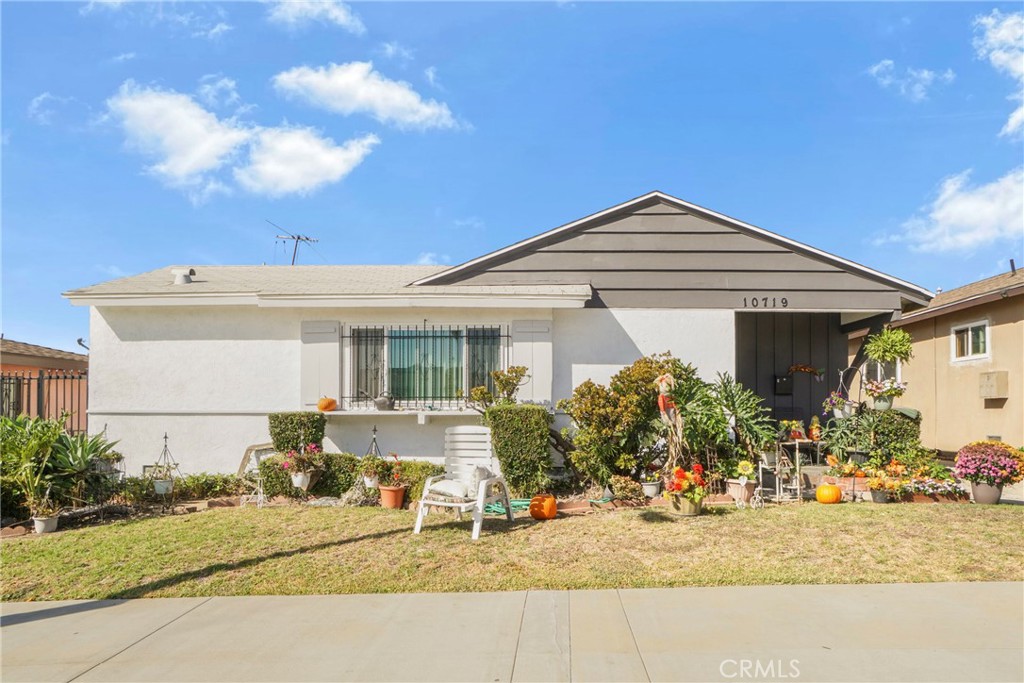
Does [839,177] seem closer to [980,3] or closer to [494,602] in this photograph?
[980,3]

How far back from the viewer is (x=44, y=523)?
23.8ft

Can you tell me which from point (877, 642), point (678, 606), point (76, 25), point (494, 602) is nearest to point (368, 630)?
point (494, 602)

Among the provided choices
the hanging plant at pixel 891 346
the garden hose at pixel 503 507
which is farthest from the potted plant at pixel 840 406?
the garden hose at pixel 503 507

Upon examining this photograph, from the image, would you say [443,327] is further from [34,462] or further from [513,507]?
[34,462]

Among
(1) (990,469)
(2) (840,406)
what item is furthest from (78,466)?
(1) (990,469)

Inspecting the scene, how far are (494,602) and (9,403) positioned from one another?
10.5 m

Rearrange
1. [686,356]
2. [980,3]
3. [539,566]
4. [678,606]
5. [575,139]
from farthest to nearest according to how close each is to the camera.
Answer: [575,139] → [686,356] → [980,3] → [539,566] → [678,606]

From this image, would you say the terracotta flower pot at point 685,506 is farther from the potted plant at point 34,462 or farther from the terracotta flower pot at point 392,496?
the potted plant at point 34,462

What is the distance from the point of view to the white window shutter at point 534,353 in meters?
9.80

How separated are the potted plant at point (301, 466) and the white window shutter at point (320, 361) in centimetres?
124

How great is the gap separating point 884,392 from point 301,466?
8.57m

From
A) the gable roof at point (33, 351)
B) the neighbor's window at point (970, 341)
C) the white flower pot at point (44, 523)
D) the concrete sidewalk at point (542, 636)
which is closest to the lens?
the concrete sidewalk at point (542, 636)

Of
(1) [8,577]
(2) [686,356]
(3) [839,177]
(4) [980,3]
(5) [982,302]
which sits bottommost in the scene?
(1) [8,577]

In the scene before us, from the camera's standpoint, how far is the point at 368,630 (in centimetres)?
429
